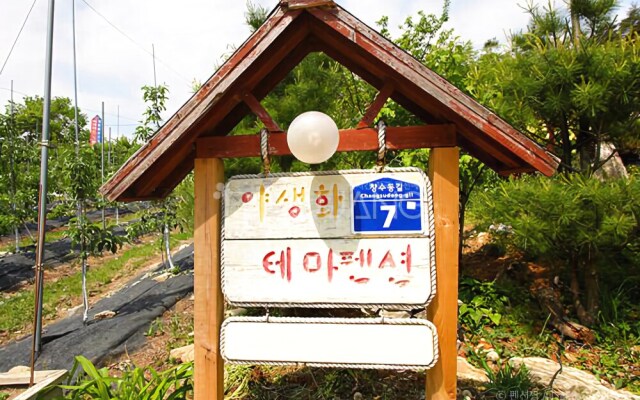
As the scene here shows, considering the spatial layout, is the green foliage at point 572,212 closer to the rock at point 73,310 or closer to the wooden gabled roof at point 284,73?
the wooden gabled roof at point 284,73

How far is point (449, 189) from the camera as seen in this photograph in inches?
92.9

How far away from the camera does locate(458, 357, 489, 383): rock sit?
369 centimetres

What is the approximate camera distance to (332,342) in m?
2.33

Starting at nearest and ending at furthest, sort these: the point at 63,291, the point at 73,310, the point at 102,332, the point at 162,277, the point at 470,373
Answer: the point at 470,373, the point at 102,332, the point at 73,310, the point at 162,277, the point at 63,291

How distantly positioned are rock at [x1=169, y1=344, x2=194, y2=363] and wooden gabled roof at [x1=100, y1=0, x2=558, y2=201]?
8.30 feet

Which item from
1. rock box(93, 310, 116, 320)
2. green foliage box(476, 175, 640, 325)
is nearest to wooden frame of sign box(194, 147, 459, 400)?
green foliage box(476, 175, 640, 325)

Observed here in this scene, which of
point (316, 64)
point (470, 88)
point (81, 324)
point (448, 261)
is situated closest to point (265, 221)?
point (448, 261)

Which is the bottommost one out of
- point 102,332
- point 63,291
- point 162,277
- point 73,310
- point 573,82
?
point 73,310

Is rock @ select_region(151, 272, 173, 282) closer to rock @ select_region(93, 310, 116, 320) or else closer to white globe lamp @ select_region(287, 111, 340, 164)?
rock @ select_region(93, 310, 116, 320)

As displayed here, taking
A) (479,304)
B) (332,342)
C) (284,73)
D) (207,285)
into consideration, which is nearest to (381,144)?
(284,73)

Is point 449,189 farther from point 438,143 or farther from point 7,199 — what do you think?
point 7,199

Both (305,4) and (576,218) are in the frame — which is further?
(576,218)

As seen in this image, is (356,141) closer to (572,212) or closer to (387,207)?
(387,207)

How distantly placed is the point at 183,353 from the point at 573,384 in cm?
444
